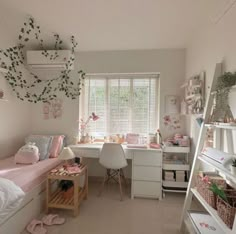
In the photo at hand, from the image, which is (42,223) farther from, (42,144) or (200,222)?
(200,222)

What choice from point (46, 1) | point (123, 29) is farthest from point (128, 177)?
point (46, 1)

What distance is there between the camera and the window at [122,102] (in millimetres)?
3664

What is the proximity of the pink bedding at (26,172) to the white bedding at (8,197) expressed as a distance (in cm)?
24

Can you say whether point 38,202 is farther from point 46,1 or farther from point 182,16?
point 182,16

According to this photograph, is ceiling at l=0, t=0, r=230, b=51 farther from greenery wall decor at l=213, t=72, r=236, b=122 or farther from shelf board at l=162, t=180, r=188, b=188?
shelf board at l=162, t=180, r=188, b=188

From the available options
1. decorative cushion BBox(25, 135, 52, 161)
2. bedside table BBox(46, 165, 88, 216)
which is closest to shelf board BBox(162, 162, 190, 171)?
bedside table BBox(46, 165, 88, 216)

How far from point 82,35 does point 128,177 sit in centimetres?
256

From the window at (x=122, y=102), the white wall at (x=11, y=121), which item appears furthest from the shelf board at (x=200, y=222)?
the white wall at (x=11, y=121)

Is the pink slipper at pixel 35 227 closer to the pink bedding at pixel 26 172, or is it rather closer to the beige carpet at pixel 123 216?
the beige carpet at pixel 123 216

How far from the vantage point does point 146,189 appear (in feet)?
9.89

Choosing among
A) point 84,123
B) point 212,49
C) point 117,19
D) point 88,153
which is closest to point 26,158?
point 88,153

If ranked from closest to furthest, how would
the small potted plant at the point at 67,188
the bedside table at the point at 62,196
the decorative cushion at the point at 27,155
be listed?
the bedside table at the point at 62,196
the small potted plant at the point at 67,188
the decorative cushion at the point at 27,155

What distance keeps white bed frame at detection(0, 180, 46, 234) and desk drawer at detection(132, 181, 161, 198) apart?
1.33 meters

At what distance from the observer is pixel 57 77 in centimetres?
369
